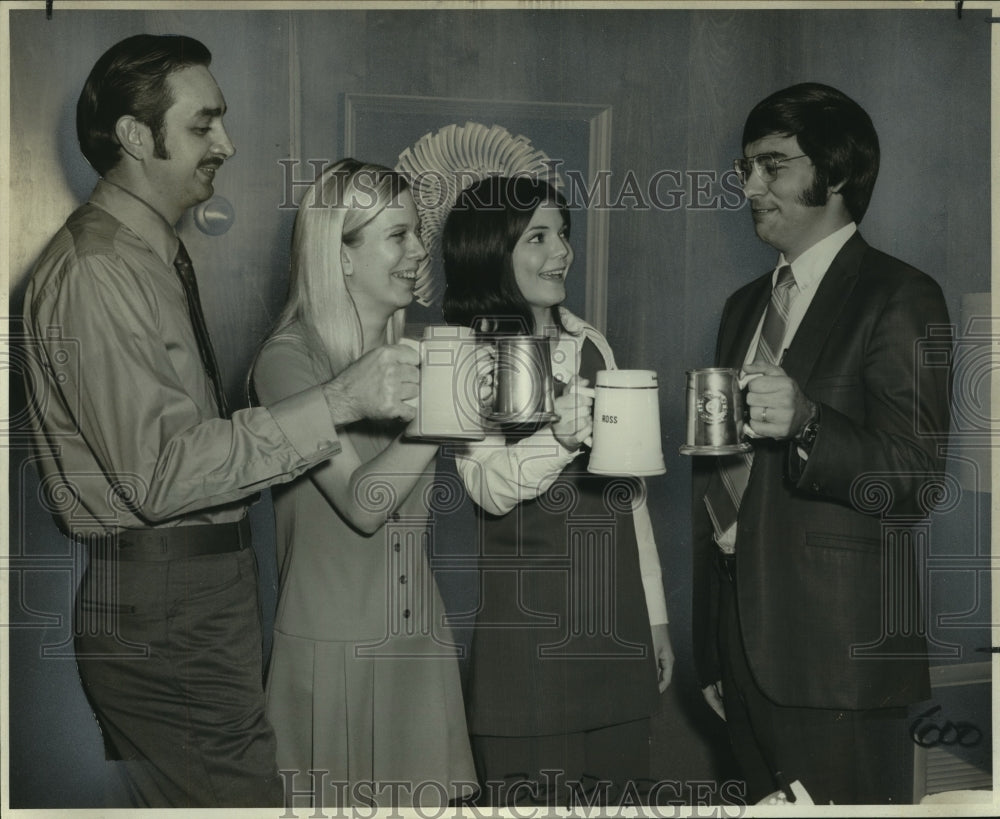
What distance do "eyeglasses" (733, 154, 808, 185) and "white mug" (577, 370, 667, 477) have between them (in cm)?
49

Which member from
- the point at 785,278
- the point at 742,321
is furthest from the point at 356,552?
the point at 785,278

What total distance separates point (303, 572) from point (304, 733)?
30cm

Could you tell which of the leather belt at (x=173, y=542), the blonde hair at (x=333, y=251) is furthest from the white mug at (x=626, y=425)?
the leather belt at (x=173, y=542)

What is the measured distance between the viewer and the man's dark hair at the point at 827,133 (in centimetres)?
216

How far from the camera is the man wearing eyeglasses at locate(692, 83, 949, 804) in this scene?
2.10 metres

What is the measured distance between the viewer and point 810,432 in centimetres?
206

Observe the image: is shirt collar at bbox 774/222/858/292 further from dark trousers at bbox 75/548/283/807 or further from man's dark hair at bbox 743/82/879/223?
dark trousers at bbox 75/548/283/807

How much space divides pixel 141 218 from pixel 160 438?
1.38 ft

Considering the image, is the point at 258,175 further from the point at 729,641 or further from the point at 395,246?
the point at 729,641

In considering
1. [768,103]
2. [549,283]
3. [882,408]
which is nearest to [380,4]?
[549,283]

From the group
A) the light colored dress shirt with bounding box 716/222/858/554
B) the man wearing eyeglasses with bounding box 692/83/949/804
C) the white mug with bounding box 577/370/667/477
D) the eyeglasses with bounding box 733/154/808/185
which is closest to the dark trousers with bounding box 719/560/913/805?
the man wearing eyeglasses with bounding box 692/83/949/804

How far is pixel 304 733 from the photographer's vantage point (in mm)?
2107

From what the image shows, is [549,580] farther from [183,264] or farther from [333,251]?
[183,264]

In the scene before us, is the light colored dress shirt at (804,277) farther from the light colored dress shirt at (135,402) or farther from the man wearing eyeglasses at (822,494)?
the light colored dress shirt at (135,402)
